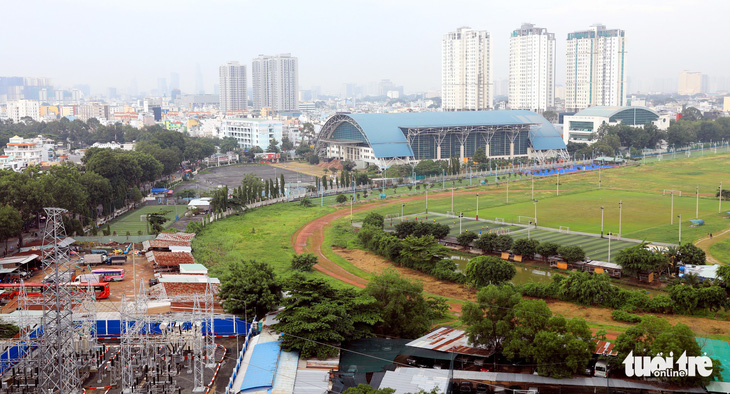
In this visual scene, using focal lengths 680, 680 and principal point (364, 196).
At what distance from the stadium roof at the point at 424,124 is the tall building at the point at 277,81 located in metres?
100

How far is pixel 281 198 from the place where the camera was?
49250 mm

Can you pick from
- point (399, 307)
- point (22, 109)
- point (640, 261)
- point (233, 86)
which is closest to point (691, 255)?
point (640, 261)

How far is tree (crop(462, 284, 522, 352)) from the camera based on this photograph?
1888 centimetres

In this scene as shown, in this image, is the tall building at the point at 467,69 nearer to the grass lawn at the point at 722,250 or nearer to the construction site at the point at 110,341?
the grass lawn at the point at 722,250

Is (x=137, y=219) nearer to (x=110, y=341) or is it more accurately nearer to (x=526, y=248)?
(x=110, y=341)

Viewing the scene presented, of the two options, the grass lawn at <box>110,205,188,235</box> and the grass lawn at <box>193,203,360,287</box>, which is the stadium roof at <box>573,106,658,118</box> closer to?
the grass lawn at <box>193,203,360,287</box>

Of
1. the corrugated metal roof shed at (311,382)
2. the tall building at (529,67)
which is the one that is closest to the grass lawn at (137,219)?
the corrugated metal roof shed at (311,382)

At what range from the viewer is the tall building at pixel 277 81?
16862 cm

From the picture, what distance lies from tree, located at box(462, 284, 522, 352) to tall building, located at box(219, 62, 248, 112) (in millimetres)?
156515

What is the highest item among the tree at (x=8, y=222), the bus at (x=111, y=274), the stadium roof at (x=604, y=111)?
the stadium roof at (x=604, y=111)

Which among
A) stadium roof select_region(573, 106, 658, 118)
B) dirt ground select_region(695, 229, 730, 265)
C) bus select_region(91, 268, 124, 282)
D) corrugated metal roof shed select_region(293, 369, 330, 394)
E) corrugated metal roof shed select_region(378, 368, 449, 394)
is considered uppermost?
stadium roof select_region(573, 106, 658, 118)

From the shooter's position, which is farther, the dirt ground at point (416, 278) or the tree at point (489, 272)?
the tree at point (489, 272)

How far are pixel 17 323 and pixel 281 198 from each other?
28507 millimetres

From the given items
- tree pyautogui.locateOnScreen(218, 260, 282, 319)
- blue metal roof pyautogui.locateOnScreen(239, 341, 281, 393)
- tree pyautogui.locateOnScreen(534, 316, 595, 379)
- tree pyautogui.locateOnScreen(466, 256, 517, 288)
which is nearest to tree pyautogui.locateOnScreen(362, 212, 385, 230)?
tree pyautogui.locateOnScreen(466, 256, 517, 288)
